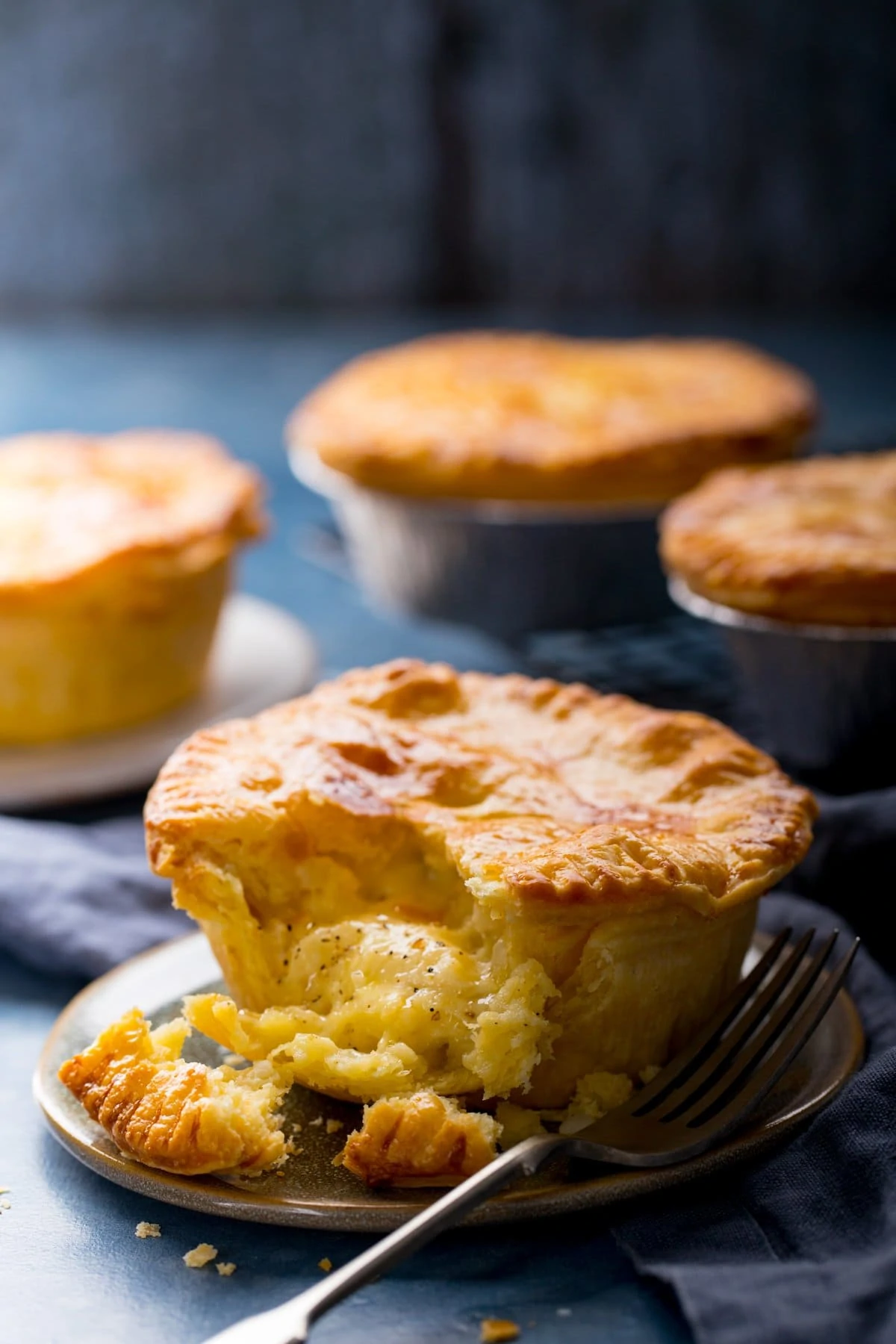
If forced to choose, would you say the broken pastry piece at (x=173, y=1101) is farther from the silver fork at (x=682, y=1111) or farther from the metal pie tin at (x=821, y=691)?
the metal pie tin at (x=821, y=691)

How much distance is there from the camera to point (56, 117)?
20.9ft

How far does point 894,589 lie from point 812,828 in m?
0.47

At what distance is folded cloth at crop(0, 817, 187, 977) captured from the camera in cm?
225

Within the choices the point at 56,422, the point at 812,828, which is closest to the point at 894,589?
the point at 812,828

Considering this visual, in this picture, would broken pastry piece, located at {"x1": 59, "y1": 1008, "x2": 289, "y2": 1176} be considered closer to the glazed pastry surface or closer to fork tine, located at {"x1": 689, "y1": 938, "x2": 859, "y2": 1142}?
the glazed pastry surface

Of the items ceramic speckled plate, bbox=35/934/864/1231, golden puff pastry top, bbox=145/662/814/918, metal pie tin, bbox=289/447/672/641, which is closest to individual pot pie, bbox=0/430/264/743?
metal pie tin, bbox=289/447/672/641

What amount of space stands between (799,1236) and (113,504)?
82.0 inches

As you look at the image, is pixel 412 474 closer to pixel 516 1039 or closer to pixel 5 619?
pixel 5 619

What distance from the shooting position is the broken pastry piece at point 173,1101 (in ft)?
5.35

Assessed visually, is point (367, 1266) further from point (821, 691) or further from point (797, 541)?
point (797, 541)

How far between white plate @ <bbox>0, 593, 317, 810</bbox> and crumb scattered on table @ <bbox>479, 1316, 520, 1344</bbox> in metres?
1.52

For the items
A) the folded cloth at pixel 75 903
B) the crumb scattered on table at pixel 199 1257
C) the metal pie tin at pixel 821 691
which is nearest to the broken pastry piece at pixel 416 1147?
the crumb scattered on table at pixel 199 1257

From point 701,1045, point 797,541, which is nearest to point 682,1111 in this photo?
point 701,1045

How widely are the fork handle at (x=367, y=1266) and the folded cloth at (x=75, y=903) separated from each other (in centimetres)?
82
